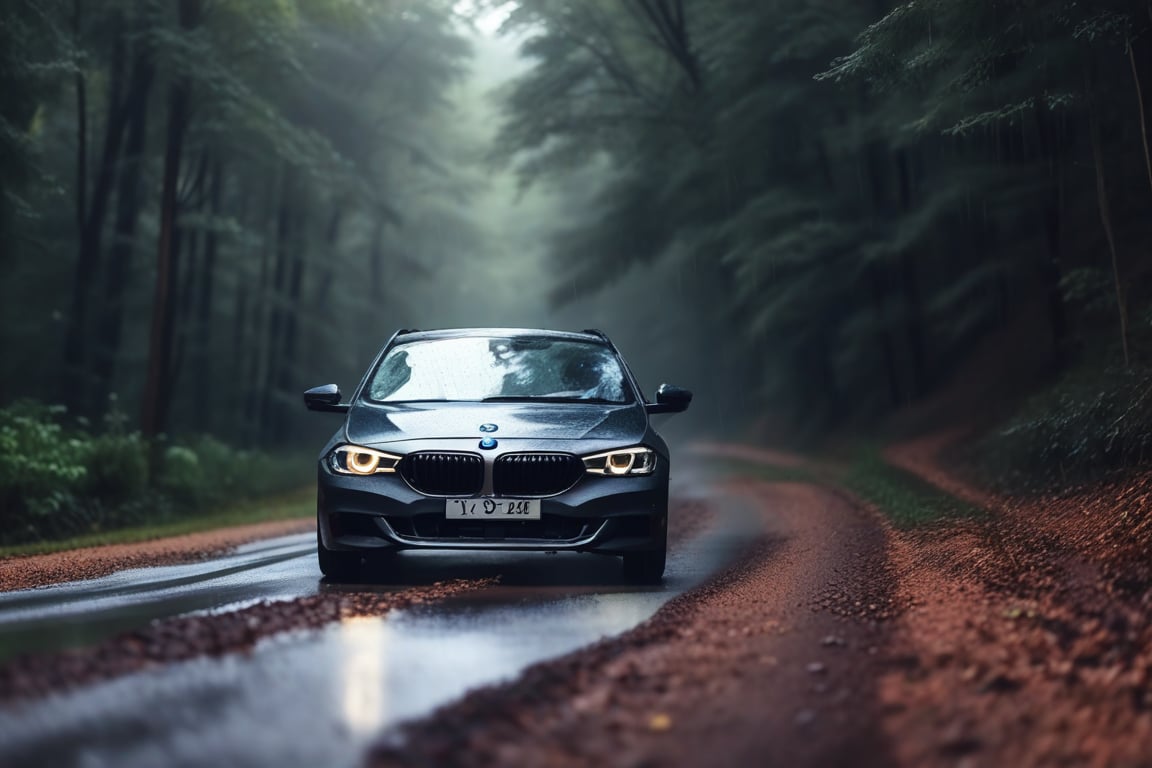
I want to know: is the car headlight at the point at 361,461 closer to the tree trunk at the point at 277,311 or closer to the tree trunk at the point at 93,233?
the tree trunk at the point at 93,233

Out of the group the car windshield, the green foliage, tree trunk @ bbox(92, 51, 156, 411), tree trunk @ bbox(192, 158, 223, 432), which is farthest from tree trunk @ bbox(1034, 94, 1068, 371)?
tree trunk @ bbox(192, 158, 223, 432)

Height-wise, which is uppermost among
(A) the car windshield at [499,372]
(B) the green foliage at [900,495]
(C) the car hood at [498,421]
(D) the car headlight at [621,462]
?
(A) the car windshield at [499,372]

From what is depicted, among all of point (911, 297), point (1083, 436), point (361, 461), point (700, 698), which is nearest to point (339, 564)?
point (361, 461)

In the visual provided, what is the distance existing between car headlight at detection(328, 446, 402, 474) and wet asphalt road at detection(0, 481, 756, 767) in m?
0.82

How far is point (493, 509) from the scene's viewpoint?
8.51 m

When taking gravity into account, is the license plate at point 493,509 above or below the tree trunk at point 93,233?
below

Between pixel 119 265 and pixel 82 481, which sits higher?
pixel 119 265

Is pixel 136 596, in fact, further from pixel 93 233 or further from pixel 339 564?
pixel 93 233

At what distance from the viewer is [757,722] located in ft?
15.6

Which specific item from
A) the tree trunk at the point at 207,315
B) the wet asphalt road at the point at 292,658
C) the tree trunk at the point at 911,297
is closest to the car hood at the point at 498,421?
the wet asphalt road at the point at 292,658

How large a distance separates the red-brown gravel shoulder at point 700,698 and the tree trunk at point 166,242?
1561cm

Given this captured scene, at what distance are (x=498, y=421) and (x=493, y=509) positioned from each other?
0.76 m

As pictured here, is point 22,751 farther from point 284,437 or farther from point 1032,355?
point 284,437

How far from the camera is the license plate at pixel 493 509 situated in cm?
849
